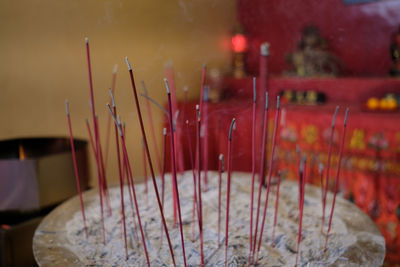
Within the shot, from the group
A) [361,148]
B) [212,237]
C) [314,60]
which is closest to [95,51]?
[212,237]

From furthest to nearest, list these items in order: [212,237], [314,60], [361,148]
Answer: [314,60] < [361,148] < [212,237]

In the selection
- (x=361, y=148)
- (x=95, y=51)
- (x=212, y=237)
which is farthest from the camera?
(x=361, y=148)

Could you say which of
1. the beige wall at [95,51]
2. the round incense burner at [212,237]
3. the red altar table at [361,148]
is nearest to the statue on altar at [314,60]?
the red altar table at [361,148]

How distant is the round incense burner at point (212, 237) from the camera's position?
68 cm

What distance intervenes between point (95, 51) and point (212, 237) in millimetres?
568

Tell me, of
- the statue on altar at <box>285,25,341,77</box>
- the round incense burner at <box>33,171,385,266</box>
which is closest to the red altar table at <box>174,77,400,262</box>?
the statue on altar at <box>285,25,341,77</box>

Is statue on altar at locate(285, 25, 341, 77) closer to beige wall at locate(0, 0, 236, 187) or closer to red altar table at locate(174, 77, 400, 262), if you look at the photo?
red altar table at locate(174, 77, 400, 262)

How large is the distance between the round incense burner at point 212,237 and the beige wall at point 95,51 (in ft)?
1.15

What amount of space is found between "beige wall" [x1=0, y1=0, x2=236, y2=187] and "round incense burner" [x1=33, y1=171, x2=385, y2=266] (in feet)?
1.15

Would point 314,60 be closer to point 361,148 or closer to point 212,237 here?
point 361,148

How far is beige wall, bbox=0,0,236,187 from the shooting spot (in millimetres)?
797

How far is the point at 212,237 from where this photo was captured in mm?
774

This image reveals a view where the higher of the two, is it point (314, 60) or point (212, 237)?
point (314, 60)

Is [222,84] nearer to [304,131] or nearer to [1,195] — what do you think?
[304,131]
